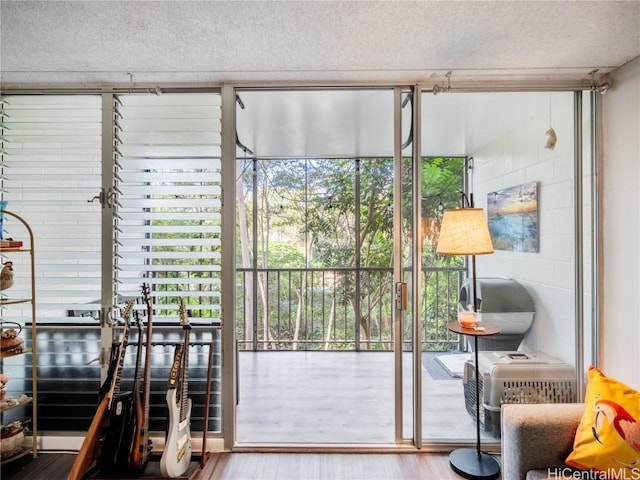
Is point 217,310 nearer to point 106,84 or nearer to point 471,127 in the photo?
point 106,84

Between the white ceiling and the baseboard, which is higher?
the white ceiling

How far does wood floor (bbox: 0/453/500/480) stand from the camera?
1854 mm

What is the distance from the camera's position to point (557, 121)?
83.4 inches

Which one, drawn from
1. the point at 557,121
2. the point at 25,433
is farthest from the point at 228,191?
the point at 557,121

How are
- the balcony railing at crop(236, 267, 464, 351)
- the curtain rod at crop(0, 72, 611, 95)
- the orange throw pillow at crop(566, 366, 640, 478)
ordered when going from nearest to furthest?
the orange throw pillow at crop(566, 366, 640, 478) → the curtain rod at crop(0, 72, 611, 95) → the balcony railing at crop(236, 267, 464, 351)

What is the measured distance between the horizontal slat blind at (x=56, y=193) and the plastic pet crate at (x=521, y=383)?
2.61 m

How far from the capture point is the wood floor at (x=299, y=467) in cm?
185

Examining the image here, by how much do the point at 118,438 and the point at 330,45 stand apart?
2414mm

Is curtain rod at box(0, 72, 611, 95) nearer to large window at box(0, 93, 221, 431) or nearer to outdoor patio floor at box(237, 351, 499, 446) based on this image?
large window at box(0, 93, 221, 431)

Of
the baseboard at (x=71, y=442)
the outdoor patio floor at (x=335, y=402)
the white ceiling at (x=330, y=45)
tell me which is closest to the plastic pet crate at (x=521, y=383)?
the outdoor patio floor at (x=335, y=402)

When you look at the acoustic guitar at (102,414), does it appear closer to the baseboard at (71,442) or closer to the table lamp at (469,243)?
the baseboard at (71,442)

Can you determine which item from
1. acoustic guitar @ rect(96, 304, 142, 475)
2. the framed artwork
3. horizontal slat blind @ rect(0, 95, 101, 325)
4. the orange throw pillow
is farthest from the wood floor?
the framed artwork

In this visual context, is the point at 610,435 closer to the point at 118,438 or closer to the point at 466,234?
the point at 466,234

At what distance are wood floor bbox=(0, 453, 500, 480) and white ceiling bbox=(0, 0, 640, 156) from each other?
1.95 m
